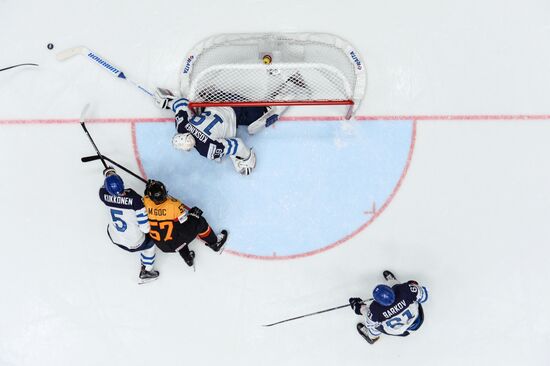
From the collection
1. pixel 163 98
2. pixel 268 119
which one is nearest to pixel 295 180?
pixel 268 119

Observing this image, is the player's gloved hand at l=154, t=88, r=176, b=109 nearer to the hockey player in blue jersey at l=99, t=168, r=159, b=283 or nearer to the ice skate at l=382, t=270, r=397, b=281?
the hockey player in blue jersey at l=99, t=168, r=159, b=283

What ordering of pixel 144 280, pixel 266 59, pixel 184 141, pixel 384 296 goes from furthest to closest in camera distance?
pixel 144 280
pixel 266 59
pixel 384 296
pixel 184 141

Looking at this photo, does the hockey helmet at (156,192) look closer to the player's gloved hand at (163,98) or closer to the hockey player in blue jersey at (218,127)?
the hockey player in blue jersey at (218,127)

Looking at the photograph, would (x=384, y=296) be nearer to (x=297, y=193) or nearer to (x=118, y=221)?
(x=297, y=193)

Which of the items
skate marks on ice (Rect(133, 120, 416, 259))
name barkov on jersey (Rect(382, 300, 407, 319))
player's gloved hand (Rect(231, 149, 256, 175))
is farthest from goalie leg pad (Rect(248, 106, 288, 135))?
name barkov on jersey (Rect(382, 300, 407, 319))

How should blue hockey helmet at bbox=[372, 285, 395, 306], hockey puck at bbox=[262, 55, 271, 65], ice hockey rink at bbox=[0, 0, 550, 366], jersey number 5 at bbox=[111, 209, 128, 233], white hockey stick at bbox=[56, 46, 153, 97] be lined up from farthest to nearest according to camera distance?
ice hockey rink at bbox=[0, 0, 550, 366], white hockey stick at bbox=[56, 46, 153, 97], hockey puck at bbox=[262, 55, 271, 65], jersey number 5 at bbox=[111, 209, 128, 233], blue hockey helmet at bbox=[372, 285, 395, 306]

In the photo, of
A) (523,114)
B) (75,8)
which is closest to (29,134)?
(75,8)

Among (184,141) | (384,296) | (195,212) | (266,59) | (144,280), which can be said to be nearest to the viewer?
(184,141)
